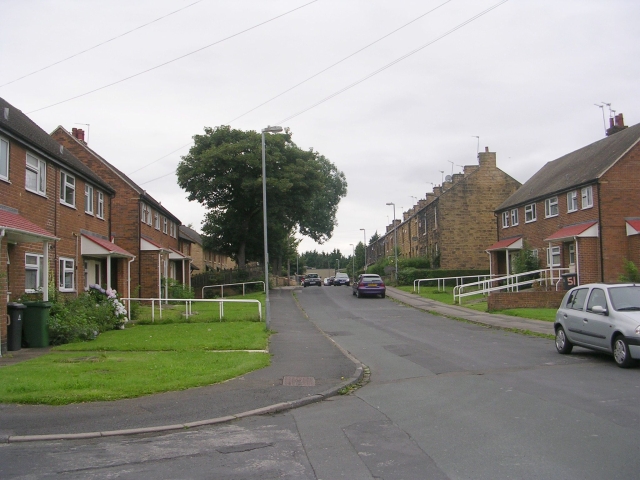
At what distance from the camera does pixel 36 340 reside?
1503 centimetres

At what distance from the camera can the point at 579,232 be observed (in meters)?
28.4

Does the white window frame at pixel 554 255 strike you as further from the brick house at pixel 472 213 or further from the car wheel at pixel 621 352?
the car wheel at pixel 621 352

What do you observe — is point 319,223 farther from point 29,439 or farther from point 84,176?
point 29,439

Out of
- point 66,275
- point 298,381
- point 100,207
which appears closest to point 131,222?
point 100,207

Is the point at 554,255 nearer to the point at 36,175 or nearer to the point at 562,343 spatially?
the point at 562,343

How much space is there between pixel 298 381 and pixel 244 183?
33295 mm

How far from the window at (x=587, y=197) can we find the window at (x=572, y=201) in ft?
2.52

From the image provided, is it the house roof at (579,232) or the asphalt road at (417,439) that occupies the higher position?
the house roof at (579,232)

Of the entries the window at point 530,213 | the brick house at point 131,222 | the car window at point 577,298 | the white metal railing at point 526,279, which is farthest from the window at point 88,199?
the window at point 530,213

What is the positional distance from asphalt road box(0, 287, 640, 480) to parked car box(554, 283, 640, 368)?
50 centimetres

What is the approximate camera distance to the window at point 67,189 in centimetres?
2016

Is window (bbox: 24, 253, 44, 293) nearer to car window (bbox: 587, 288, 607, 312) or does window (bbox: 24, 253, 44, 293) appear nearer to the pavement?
the pavement

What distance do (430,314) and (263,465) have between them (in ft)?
71.3

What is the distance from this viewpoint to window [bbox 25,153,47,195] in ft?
57.2
